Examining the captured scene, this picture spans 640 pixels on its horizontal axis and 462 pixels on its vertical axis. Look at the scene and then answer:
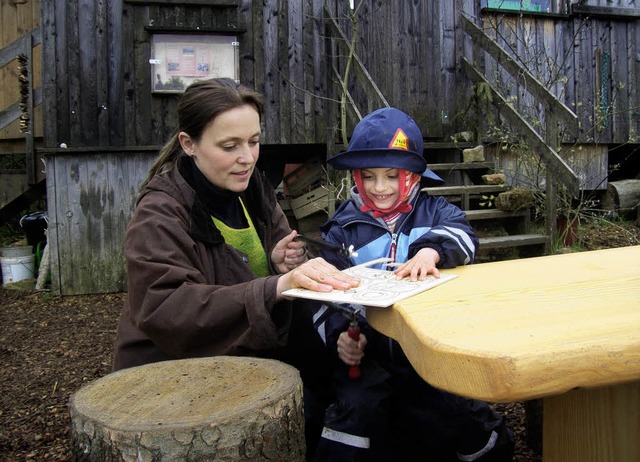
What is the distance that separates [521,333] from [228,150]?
149 centimetres

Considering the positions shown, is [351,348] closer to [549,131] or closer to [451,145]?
[549,131]

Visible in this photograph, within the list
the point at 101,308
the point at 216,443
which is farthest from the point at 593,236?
the point at 216,443

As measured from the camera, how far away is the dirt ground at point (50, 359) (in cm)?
320

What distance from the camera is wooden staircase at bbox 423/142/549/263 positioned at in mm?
5801

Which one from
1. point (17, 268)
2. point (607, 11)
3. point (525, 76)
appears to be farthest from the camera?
point (607, 11)

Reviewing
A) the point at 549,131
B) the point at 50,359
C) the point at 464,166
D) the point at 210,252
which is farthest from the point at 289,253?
the point at 464,166

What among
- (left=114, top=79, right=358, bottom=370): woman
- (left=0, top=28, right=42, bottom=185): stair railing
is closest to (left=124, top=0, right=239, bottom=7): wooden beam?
(left=0, top=28, right=42, bottom=185): stair railing

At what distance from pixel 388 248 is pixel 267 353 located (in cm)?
60

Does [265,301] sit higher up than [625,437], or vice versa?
[265,301]

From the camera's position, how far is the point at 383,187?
7.97 ft

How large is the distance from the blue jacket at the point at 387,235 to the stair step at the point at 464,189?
346cm

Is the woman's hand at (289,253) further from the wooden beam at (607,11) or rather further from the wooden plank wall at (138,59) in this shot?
the wooden beam at (607,11)

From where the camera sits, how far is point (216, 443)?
1384mm

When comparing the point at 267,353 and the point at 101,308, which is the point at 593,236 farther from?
the point at 267,353
